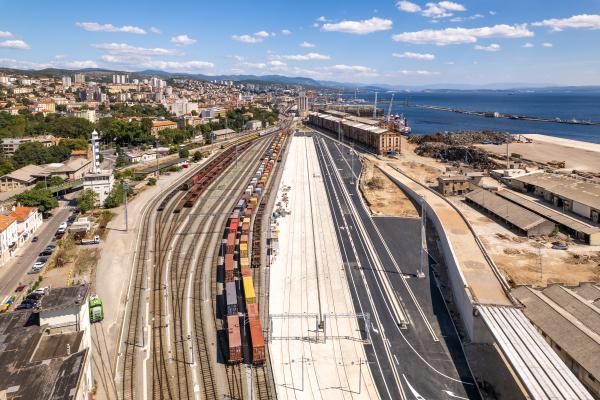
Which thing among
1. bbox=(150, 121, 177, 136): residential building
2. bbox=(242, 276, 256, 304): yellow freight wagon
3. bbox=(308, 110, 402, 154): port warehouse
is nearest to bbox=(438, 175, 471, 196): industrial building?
bbox=(308, 110, 402, 154): port warehouse

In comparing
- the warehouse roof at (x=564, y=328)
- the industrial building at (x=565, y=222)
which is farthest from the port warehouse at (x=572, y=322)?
the industrial building at (x=565, y=222)

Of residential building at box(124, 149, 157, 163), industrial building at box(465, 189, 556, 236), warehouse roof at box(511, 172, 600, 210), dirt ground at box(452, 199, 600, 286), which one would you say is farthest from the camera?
residential building at box(124, 149, 157, 163)

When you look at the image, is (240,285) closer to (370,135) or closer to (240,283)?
(240,283)

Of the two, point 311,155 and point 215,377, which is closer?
point 215,377

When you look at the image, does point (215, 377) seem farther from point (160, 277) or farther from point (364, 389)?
point (160, 277)

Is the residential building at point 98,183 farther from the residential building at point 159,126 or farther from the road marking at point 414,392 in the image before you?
the residential building at point 159,126

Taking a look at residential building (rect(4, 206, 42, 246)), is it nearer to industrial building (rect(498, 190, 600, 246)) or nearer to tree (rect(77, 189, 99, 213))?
tree (rect(77, 189, 99, 213))

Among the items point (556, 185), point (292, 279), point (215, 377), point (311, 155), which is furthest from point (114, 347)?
point (311, 155)

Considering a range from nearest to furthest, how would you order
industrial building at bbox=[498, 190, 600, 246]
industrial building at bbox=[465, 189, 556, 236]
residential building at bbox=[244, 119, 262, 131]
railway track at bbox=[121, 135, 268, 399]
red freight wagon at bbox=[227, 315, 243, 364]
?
1. railway track at bbox=[121, 135, 268, 399]
2. red freight wagon at bbox=[227, 315, 243, 364]
3. industrial building at bbox=[498, 190, 600, 246]
4. industrial building at bbox=[465, 189, 556, 236]
5. residential building at bbox=[244, 119, 262, 131]
